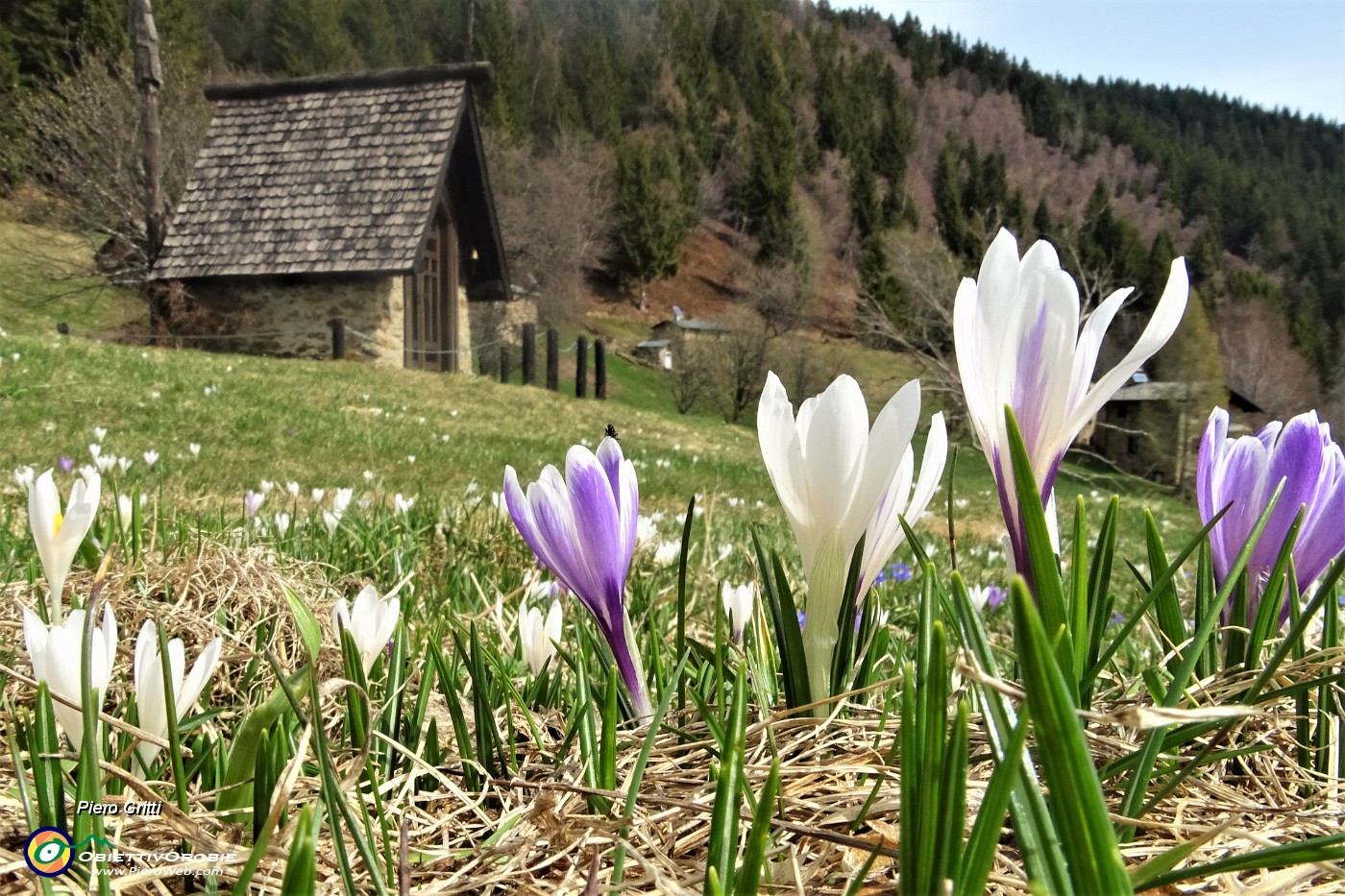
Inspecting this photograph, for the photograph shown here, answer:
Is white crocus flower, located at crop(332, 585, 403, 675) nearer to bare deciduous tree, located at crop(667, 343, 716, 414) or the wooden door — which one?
the wooden door

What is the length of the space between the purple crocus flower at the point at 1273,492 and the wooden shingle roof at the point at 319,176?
1500 centimetres

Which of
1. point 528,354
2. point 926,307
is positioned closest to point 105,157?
point 528,354

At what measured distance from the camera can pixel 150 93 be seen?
1678cm

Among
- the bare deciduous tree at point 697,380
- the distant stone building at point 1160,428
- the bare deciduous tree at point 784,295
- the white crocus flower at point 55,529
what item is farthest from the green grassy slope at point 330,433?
the bare deciduous tree at point 784,295

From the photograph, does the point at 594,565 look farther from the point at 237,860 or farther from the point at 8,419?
the point at 8,419

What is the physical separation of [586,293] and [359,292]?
3012 cm

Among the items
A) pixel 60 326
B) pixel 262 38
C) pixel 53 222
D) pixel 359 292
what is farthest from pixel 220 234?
pixel 262 38

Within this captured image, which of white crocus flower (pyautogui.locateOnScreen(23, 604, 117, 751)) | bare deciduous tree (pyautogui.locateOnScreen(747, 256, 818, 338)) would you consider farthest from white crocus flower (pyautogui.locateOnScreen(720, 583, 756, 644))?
bare deciduous tree (pyautogui.locateOnScreen(747, 256, 818, 338))

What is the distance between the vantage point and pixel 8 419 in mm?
6520

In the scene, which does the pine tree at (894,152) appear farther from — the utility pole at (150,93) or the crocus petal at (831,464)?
the crocus petal at (831,464)

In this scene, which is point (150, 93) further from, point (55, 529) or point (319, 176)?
point (55, 529)

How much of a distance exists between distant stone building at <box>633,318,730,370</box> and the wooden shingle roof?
60.7 ft

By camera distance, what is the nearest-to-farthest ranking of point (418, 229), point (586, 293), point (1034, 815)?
point (1034, 815) → point (418, 229) → point (586, 293)

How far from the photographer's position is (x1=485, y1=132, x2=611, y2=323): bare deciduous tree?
38062 mm
